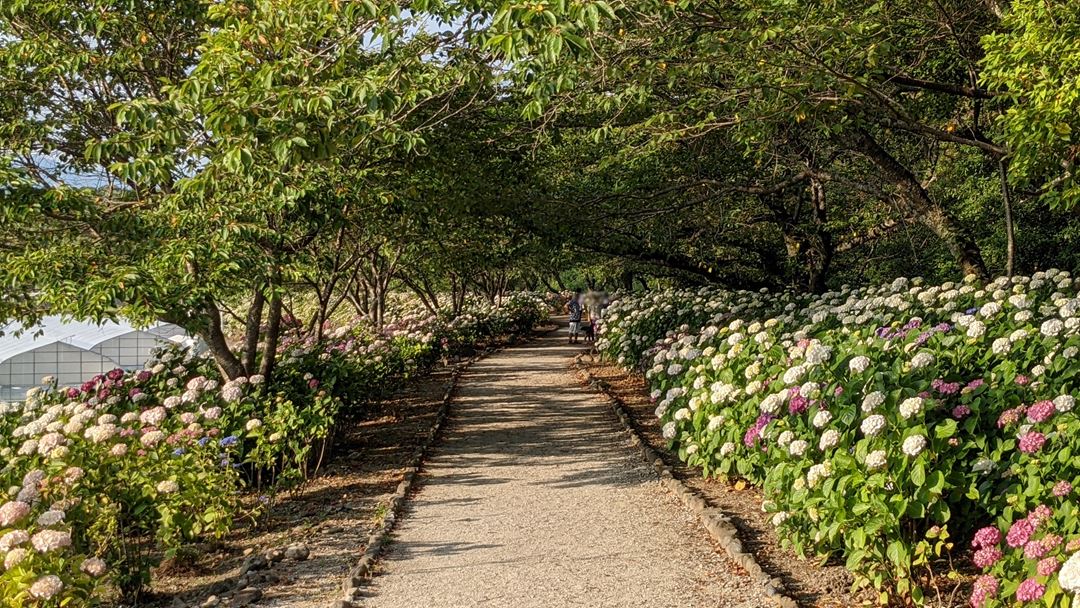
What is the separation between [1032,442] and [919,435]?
458mm

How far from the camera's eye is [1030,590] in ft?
10.5

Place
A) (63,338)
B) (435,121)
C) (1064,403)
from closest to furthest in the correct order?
(1064,403), (435,121), (63,338)

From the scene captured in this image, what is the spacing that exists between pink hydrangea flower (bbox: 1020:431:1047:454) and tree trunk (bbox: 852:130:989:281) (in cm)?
603

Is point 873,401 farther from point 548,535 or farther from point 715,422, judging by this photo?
point 548,535

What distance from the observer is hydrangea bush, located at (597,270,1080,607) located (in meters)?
3.75

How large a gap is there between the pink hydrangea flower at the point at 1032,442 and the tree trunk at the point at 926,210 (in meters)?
6.03

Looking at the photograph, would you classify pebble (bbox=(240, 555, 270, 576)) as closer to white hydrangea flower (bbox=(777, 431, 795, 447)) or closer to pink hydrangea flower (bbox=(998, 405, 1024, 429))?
white hydrangea flower (bbox=(777, 431, 795, 447))

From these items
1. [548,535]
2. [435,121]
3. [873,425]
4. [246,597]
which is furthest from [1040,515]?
[435,121]

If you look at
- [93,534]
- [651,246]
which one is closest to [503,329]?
[651,246]

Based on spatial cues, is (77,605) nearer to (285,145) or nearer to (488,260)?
(285,145)

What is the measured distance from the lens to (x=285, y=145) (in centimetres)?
495

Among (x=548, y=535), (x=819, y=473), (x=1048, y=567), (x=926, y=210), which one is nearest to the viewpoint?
(x=1048, y=567)

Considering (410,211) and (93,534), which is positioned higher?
(410,211)

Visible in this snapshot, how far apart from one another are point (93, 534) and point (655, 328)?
10.0 metres
